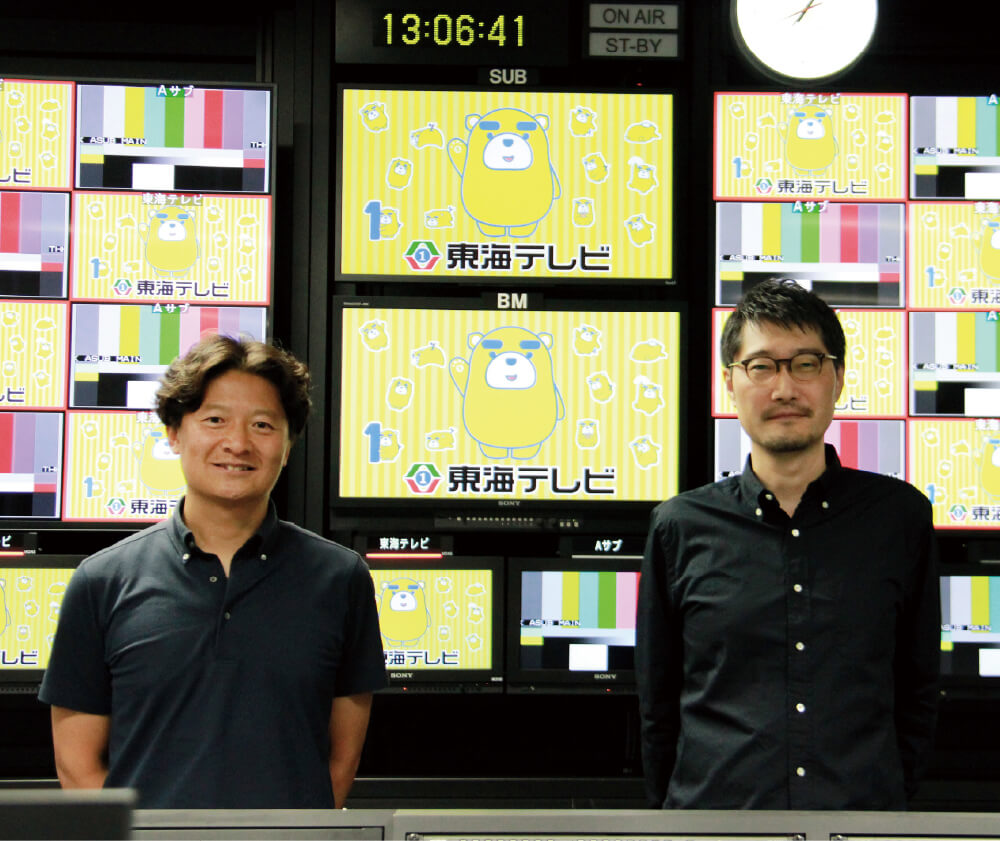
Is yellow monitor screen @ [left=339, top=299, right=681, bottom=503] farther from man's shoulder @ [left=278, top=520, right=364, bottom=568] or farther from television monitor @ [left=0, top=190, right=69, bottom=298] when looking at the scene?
man's shoulder @ [left=278, top=520, right=364, bottom=568]

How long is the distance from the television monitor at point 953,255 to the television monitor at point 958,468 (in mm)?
341

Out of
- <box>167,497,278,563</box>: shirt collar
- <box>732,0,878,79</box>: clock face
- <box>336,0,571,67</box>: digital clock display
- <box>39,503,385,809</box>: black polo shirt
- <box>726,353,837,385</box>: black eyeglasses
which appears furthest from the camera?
<box>336,0,571,67</box>: digital clock display

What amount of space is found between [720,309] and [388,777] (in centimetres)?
163

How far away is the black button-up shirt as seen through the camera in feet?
5.72

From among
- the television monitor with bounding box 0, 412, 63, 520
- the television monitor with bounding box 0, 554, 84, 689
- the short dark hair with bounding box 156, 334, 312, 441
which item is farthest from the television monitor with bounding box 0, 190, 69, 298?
the short dark hair with bounding box 156, 334, 312, 441

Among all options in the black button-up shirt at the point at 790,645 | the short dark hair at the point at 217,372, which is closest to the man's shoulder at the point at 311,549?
the short dark hair at the point at 217,372

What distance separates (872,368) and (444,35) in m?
1.54

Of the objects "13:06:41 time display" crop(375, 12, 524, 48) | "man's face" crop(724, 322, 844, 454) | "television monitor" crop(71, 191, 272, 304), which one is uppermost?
"13:06:41 time display" crop(375, 12, 524, 48)

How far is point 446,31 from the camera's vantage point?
308 centimetres

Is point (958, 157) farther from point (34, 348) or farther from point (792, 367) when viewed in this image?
point (34, 348)

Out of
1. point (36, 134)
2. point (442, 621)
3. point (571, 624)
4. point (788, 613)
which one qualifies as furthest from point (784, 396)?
point (36, 134)

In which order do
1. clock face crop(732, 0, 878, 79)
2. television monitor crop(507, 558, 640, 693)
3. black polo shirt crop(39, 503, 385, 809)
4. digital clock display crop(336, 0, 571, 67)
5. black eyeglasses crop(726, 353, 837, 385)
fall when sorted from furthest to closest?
digital clock display crop(336, 0, 571, 67)
television monitor crop(507, 558, 640, 693)
clock face crop(732, 0, 878, 79)
black eyeglasses crop(726, 353, 837, 385)
black polo shirt crop(39, 503, 385, 809)

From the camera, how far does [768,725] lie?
174 cm

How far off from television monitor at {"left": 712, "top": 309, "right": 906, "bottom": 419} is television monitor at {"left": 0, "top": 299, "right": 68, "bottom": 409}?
1.82 metres
